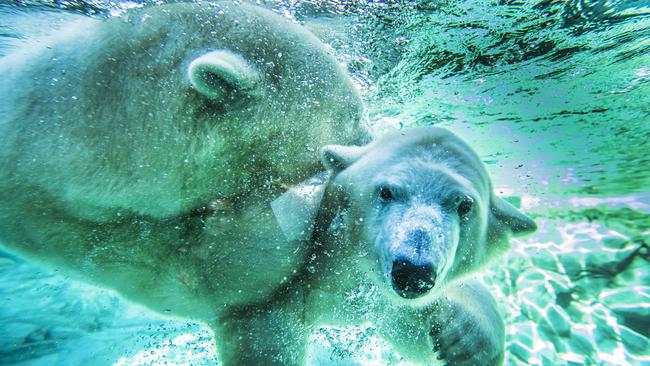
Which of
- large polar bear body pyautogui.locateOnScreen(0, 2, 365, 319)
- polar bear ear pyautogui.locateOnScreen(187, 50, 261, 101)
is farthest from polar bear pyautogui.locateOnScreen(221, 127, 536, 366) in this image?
polar bear ear pyautogui.locateOnScreen(187, 50, 261, 101)

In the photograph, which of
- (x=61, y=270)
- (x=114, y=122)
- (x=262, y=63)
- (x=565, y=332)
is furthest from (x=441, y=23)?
(x=61, y=270)

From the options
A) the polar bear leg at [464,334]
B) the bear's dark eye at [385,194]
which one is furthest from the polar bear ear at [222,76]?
the polar bear leg at [464,334]

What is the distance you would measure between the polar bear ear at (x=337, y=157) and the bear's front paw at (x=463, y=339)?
1.00 metres

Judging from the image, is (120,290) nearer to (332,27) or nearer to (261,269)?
(261,269)

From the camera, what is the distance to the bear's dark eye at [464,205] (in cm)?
162

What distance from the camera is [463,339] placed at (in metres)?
1.94

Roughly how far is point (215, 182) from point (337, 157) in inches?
27.8

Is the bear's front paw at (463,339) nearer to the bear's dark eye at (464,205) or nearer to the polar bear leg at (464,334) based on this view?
the polar bear leg at (464,334)

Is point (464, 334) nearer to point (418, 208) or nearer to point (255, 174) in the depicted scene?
point (418, 208)

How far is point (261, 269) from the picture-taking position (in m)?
1.93

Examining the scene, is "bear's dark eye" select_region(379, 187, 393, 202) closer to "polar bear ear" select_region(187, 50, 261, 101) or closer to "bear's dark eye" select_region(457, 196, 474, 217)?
"bear's dark eye" select_region(457, 196, 474, 217)

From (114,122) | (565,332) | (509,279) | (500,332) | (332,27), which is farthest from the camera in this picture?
(509,279)

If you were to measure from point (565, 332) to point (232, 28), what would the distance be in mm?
4114

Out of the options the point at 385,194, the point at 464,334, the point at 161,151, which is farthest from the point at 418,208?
the point at 161,151
